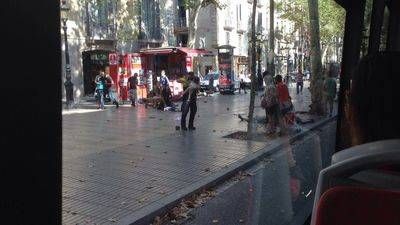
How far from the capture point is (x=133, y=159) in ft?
29.3

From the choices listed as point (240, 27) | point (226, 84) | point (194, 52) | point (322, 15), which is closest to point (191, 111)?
point (240, 27)

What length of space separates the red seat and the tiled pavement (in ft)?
5.54

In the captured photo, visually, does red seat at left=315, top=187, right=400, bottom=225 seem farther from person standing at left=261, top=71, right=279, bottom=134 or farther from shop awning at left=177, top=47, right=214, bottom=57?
shop awning at left=177, top=47, right=214, bottom=57

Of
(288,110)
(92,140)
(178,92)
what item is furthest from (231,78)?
(92,140)

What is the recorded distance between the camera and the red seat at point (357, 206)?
1247 mm

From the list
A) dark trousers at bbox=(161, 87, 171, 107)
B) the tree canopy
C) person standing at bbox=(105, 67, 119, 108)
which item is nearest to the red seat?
the tree canopy

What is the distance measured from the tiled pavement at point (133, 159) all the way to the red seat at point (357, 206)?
66.5 inches

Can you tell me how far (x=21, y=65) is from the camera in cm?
117

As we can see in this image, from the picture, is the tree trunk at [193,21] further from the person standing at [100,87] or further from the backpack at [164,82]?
the person standing at [100,87]

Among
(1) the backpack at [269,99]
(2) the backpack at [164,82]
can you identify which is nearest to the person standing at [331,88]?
(1) the backpack at [269,99]

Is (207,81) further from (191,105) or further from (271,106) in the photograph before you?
(271,106)

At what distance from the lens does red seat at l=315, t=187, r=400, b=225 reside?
1247 millimetres

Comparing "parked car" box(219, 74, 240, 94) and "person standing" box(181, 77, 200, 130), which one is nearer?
"person standing" box(181, 77, 200, 130)

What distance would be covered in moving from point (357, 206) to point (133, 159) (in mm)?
7863
